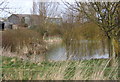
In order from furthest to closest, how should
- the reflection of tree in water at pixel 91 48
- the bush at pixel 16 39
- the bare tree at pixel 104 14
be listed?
the bush at pixel 16 39, the reflection of tree in water at pixel 91 48, the bare tree at pixel 104 14

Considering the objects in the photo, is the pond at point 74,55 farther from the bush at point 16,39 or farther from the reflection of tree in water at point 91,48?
the bush at point 16,39

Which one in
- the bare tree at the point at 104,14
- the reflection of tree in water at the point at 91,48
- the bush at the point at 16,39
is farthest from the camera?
the bush at the point at 16,39

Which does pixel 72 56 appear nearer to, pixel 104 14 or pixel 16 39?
pixel 104 14

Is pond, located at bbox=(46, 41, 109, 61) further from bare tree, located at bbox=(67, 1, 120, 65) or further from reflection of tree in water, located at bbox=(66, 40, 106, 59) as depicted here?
bare tree, located at bbox=(67, 1, 120, 65)

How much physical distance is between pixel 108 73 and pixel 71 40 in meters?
10.8

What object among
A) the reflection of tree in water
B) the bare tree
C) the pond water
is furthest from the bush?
the bare tree

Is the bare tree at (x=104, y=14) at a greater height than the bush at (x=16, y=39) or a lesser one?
greater

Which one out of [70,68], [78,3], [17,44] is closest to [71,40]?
[17,44]

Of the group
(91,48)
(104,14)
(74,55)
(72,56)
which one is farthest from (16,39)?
(104,14)

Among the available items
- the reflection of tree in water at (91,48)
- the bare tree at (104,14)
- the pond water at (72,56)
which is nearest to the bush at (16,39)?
the pond water at (72,56)

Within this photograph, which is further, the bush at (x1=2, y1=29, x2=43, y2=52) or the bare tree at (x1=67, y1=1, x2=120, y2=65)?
the bush at (x1=2, y1=29, x2=43, y2=52)

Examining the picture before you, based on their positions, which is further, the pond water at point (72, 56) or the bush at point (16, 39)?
the bush at point (16, 39)

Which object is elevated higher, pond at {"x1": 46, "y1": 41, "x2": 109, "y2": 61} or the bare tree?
the bare tree

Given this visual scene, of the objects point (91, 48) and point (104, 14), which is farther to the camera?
point (91, 48)
